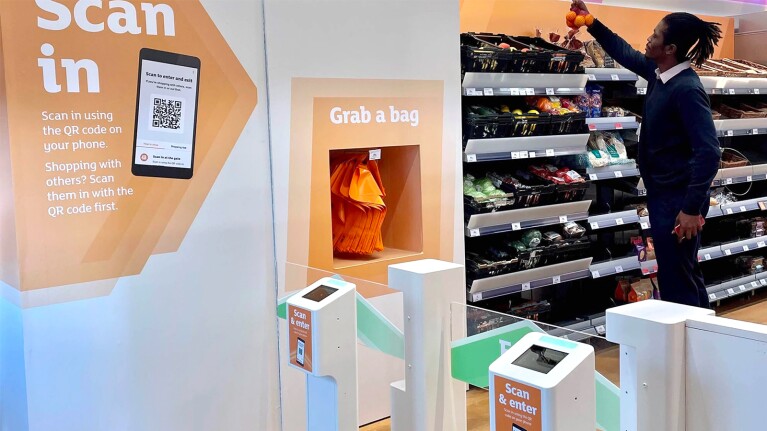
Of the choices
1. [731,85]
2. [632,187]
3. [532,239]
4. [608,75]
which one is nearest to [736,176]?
[731,85]

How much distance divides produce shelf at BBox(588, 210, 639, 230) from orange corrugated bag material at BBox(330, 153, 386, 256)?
5.31 feet

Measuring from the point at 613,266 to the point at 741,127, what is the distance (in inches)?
73.9

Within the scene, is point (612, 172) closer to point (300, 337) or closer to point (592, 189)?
point (592, 189)

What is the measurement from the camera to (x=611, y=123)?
484cm

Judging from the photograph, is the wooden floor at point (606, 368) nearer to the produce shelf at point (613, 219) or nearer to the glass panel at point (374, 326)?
the glass panel at point (374, 326)

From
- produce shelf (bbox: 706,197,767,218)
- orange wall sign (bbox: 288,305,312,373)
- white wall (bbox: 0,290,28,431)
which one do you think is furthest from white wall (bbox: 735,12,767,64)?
white wall (bbox: 0,290,28,431)

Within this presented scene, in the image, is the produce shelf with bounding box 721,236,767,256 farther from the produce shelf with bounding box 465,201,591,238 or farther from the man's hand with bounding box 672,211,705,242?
the man's hand with bounding box 672,211,705,242

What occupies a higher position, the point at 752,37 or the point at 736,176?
the point at 752,37

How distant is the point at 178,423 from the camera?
318 centimetres

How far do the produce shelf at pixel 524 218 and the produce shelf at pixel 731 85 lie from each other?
1176 millimetres

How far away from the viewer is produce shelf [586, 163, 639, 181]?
4727 mm

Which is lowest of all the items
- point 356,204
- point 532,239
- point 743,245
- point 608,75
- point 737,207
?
point 743,245

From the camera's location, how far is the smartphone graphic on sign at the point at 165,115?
2.96 metres

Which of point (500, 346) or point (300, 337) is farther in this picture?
point (300, 337)
